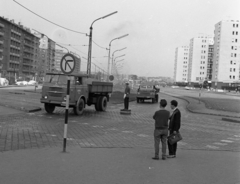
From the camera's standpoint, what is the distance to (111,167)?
655cm

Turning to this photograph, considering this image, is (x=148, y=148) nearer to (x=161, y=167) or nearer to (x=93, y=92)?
(x=161, y=167)

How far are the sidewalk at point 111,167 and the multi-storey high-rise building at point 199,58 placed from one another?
149599mm

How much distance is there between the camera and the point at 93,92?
61.9 ft

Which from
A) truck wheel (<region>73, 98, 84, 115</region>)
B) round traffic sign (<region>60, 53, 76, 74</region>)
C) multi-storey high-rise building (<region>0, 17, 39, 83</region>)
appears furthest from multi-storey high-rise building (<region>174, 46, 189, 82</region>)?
round traffic sign (<region>60, 53, 76, 74</region>)

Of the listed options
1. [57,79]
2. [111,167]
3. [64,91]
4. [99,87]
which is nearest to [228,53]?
[99,87]

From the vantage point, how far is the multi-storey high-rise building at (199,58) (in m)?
155

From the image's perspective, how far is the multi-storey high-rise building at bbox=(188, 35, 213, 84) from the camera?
155 metres

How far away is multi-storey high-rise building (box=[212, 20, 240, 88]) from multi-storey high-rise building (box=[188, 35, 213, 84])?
24.2 meters

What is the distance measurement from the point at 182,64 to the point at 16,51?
335 feet

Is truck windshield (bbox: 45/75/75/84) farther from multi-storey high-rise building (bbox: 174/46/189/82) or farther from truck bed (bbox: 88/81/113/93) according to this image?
multi-storey high-rise building (bbox: 174/46/189/82)

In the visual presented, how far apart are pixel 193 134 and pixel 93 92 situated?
318 inches

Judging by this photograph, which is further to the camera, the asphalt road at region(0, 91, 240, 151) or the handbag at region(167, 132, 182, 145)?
the asphalt road at region(0, 91, 240, 151)

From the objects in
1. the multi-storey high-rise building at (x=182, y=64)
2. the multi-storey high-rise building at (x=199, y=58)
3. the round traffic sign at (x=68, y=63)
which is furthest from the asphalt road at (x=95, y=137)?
the multi-storey high-rise building at (x=182, y=64)

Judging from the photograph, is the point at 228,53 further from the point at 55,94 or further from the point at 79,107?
the point at 55,94
